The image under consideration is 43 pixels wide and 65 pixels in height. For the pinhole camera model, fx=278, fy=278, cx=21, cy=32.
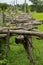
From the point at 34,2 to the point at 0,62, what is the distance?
76529 mm

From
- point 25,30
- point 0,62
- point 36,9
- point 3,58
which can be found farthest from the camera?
point 36,9

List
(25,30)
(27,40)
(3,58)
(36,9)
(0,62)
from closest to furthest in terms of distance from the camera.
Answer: (25,30) → (27,40) → (0,62) → (3,58) → (36,9)

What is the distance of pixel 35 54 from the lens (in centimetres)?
969

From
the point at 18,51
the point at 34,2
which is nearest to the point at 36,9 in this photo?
the point at 34,2

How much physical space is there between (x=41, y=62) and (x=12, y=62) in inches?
34.9

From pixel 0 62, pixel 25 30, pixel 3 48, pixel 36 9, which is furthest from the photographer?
pixel 36 9

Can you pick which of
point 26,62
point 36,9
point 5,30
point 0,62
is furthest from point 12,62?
point 36,9

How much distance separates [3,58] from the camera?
8.00 metres

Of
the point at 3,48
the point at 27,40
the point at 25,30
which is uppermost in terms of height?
the point at 25,30

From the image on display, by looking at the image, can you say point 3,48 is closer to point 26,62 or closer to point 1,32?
point 26,62

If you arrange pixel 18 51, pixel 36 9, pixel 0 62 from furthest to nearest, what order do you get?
1. pixel 36 9
2. pixel 18 51
3. pixel 0 62

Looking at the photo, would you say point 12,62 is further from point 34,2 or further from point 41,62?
point 34,2

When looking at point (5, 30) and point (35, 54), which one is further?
point (35, 54)

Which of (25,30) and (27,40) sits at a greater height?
(25,30)
